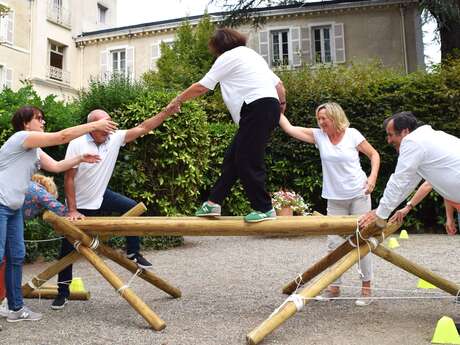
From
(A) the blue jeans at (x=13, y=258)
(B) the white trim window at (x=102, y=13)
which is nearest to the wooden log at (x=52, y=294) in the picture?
(A) the blue jeans at (x=13, y=258)

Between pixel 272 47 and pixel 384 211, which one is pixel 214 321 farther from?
pixel 272 47

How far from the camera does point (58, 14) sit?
952 inches

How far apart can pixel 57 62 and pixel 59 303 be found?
22793 millimetres

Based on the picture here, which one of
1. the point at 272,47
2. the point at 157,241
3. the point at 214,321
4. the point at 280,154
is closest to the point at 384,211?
the point at 214,321

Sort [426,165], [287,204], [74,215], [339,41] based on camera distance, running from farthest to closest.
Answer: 1. [339,41]
2. [287,204]
3. [74,215]
4. [426,165]

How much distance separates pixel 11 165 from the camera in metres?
3.42

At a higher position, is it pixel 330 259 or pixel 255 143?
pixel 255 143

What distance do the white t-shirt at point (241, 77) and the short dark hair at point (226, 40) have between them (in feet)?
0.27

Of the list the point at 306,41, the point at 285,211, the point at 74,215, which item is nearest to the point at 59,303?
the point at 74,215

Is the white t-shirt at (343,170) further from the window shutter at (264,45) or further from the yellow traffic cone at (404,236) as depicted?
the window shutter at (264,45)

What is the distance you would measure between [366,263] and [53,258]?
463cm

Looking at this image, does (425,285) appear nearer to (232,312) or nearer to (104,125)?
(232,312)

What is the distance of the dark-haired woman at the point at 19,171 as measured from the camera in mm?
3367

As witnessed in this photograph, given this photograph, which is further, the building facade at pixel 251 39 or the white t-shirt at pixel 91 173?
the building facade at pixel 251 39
